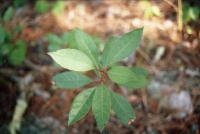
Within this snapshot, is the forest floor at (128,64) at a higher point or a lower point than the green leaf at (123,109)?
lower

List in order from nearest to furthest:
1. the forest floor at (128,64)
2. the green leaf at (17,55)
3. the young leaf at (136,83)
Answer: the young leaf at (136,83) → the forest floor at (128,64) → the green leaf at (17,55)

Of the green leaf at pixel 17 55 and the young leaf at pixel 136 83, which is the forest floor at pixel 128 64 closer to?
the green leaf at pixel 17 55

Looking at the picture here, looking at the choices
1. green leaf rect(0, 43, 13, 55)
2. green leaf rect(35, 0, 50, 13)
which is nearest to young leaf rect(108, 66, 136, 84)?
green leaf rect(0, 43, 13, 55)

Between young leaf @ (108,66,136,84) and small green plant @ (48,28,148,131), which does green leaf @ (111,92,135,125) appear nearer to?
small green plant @ (48,28,148,131)

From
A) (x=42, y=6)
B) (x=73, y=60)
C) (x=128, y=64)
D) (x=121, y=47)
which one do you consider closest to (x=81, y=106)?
(x=73, y=60)

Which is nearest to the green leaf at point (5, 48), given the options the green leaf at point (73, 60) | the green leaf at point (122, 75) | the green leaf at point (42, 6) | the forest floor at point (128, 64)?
the forest floor at point (128, 64)

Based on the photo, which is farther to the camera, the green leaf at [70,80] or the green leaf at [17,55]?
the green leaf at [17,55]

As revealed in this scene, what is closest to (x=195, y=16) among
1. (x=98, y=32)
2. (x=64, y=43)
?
Result: (x=98, y=32)

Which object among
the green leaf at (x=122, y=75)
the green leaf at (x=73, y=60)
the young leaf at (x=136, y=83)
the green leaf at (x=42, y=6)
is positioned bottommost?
the green leaf at (x=42, y=6)
